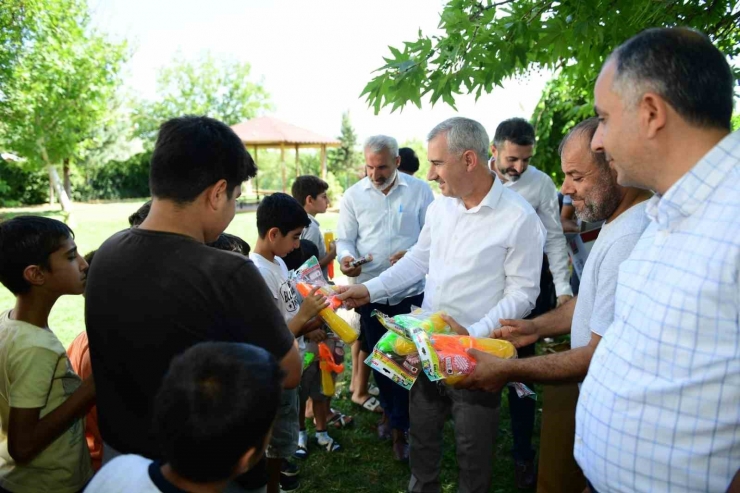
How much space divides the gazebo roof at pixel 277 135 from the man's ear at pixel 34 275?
23.0 m

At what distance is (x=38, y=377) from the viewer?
2.00 meters

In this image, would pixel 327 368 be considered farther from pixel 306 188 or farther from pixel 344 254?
pixel 306 188

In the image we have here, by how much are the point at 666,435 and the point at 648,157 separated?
74 cm

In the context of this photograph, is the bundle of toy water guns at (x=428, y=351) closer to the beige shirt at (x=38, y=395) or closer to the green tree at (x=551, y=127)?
the beige shirt at (x=38, y=395)

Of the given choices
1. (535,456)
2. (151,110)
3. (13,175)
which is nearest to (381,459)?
(535,456)

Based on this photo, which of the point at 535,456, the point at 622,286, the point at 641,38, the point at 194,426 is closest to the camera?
the point at 194,426

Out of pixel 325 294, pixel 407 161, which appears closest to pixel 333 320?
pixel 325 294

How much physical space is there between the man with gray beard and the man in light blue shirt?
7.14ft

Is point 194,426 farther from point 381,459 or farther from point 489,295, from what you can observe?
point 381,459

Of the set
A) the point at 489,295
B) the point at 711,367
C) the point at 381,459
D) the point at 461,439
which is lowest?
the point at 381,459

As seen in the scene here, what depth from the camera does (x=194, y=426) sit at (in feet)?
4.13

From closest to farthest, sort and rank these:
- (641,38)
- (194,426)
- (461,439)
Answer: (194,426)
(641,38)
(461,439)

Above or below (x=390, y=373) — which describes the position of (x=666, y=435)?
above

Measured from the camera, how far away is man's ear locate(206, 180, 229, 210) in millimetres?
1572
